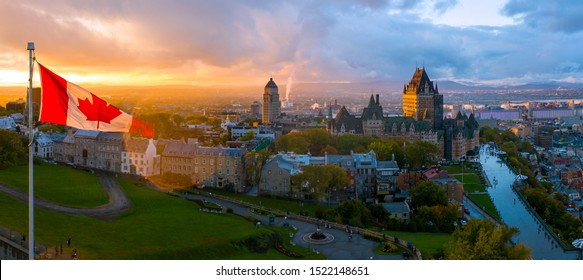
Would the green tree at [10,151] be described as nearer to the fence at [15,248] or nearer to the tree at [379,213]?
the fence at [15,248]

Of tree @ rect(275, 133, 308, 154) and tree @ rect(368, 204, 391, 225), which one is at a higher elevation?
tree @ rect(275, 133, 308, 154)

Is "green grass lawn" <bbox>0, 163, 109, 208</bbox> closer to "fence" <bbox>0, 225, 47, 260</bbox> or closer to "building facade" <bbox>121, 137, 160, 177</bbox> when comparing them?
"building facade" <bbox>121, 137, 160, 177</bbox>

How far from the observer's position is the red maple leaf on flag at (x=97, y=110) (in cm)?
1516

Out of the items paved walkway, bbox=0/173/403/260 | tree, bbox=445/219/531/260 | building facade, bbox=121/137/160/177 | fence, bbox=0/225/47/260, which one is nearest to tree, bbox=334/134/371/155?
building facade, bbox=121/137/160/177

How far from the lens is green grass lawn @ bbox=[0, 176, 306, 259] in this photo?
2708cm

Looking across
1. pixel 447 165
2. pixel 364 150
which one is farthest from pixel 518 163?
pixel 364 150

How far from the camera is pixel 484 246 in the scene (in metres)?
24.4

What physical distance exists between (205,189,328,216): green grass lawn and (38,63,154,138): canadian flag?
99.7ft

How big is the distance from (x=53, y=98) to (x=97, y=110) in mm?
1150

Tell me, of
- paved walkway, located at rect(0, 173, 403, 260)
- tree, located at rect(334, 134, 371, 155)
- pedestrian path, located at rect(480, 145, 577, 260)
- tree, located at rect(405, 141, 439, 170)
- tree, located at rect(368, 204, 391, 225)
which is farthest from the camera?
tree, located at rect(334, 134, 371, 155)

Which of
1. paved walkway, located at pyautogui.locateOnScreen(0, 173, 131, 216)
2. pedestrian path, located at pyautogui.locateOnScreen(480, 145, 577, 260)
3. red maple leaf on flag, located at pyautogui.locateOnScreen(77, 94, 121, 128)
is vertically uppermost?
red maple leaf on flag, located at pyautogui.locateOnScreen(77, 94, 121, 128)

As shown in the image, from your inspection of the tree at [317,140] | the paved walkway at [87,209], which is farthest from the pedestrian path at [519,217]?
the paved walkway at [87,209]

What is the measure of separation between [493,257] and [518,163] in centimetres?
6820

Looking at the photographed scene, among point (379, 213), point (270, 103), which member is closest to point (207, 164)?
point (379, 213)
